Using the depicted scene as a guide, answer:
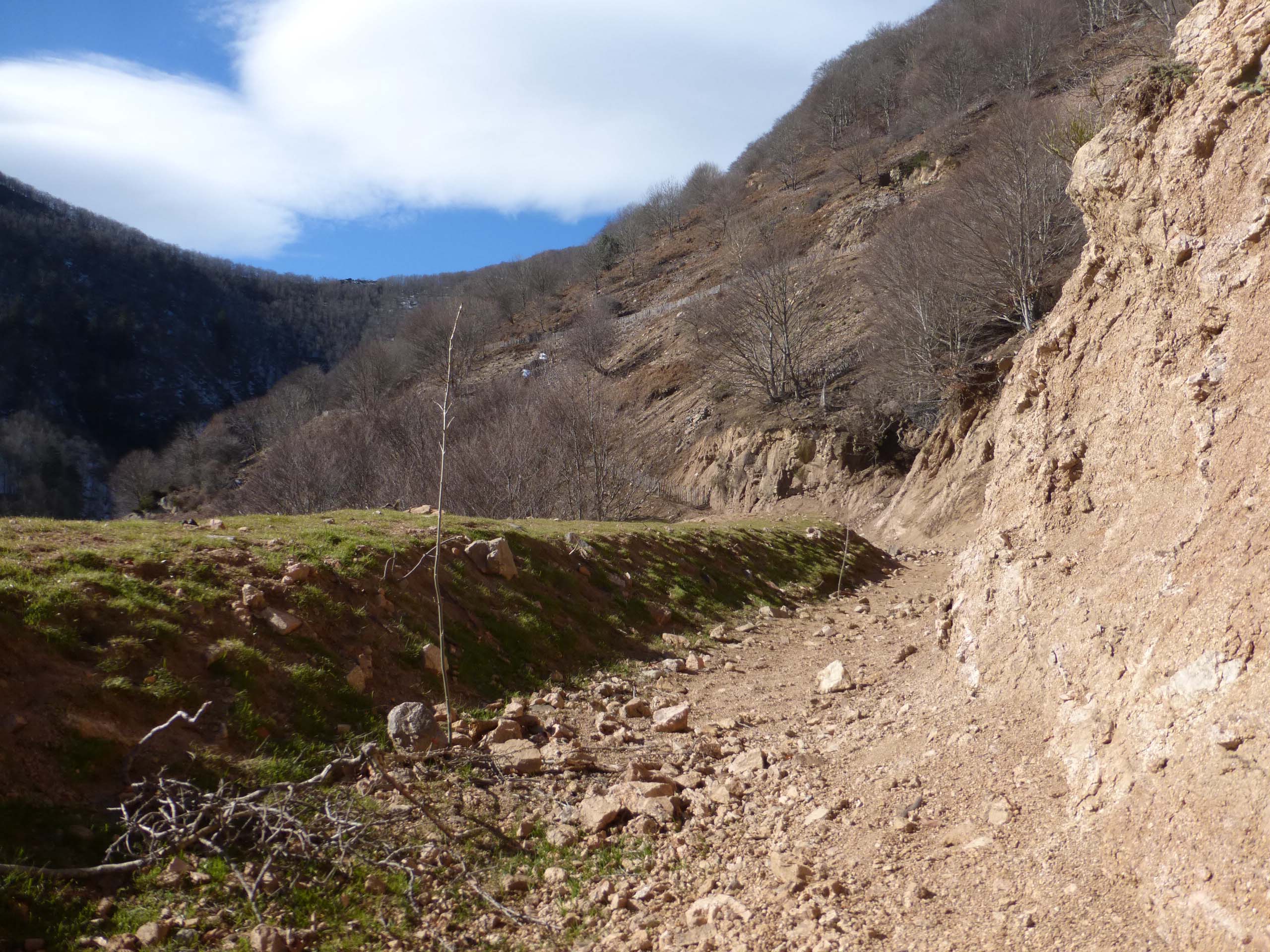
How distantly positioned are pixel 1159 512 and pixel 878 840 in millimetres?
2294

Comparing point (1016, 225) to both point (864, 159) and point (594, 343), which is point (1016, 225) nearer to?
point (594, 343)

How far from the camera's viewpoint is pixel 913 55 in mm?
73500

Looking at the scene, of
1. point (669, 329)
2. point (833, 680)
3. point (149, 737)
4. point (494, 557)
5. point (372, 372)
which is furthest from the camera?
point (372, 372)

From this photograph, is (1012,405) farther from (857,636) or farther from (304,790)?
(304,790)

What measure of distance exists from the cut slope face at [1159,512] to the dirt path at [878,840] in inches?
8.6

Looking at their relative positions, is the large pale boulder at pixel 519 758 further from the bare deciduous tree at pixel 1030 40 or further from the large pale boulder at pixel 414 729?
the bare deciduous tree at pixel 1030 40

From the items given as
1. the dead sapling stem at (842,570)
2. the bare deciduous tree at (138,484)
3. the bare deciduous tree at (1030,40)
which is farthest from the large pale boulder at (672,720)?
the bare deciduous tree at (1030,40)

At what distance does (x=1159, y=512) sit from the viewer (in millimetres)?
3854

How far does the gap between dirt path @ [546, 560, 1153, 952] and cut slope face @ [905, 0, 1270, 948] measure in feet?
0.71

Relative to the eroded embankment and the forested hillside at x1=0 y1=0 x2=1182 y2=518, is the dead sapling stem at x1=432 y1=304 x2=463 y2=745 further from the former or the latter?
the forested hillside at x1=0 y1=0 x2=1182 y2=518

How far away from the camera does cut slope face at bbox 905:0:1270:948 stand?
2.67 metres

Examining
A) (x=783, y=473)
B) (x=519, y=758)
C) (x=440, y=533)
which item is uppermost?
(x=440, y=533)

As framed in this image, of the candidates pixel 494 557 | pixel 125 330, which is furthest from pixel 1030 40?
pixel 125 330

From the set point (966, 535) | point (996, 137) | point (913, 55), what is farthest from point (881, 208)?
point (913, 55)
